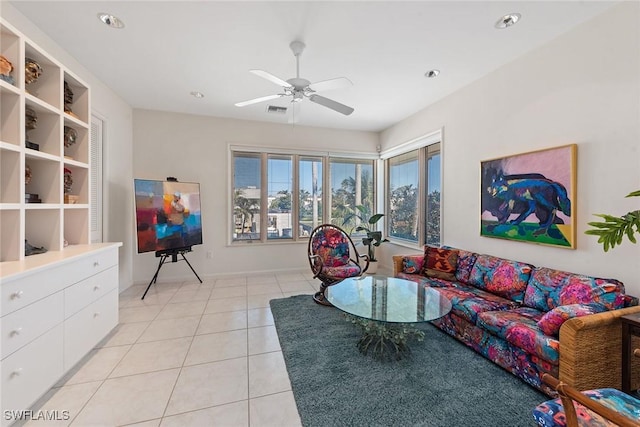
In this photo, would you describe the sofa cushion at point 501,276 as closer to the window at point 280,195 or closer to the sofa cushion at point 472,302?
the sofa cushion at point 472,302

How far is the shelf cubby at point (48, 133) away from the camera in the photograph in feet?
7.64

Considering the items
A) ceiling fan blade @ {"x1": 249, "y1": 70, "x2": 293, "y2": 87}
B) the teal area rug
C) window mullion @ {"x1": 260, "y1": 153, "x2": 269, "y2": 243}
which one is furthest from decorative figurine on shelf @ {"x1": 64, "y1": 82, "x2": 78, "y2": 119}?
the teal area rug

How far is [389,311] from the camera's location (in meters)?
2.22

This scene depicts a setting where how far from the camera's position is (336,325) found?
2.95 metres

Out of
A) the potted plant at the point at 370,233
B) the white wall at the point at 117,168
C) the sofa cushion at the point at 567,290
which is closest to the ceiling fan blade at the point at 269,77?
the white wall at the point at 117,168

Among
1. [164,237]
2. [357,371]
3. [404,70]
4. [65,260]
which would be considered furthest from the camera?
[164,237]

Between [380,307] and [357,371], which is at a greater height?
[380,307]

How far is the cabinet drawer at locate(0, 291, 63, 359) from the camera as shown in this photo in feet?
Result: 5.04

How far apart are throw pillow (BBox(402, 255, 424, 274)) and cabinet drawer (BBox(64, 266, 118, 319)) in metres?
3.37

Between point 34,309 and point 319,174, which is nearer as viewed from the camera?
point 34,309

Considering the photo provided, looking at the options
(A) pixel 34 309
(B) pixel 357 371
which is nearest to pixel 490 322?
(B) pixel 357 371

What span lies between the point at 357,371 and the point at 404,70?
3.23 metres

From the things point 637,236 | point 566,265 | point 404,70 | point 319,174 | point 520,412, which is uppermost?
point 404,70

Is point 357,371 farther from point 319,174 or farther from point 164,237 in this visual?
point 319,174
